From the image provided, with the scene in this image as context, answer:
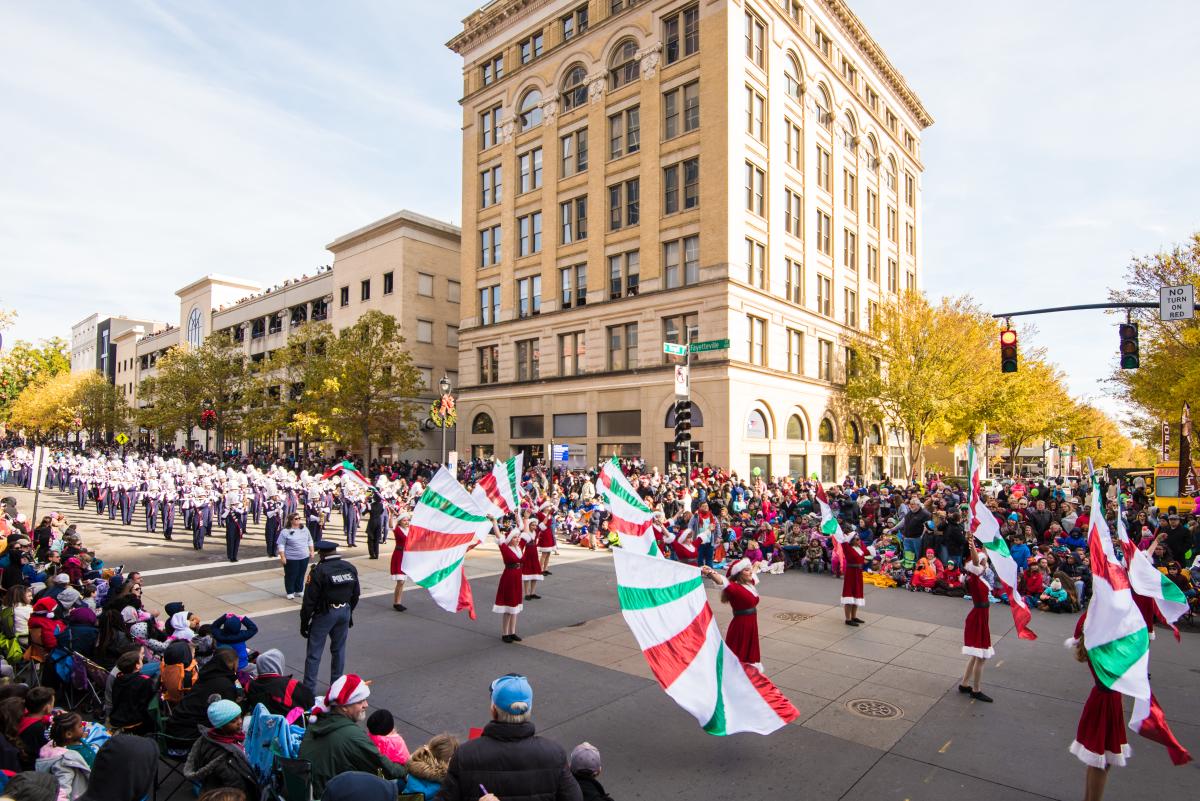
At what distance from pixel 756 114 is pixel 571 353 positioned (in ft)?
51.6

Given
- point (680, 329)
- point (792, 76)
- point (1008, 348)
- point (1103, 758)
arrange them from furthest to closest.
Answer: point (792, 76) < point (680, 329) < point (1008, 348) < point (1103, 758)

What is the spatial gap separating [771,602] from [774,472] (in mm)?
20741

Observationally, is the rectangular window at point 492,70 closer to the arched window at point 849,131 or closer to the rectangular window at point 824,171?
the rectangular window at point 824,171

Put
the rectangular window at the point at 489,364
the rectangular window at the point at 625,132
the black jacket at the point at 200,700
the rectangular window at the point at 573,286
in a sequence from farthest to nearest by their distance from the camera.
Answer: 1. the rectangular window at the point at 489,364
2. the rectangular window at the point at 573,286
3. the rectangular window at the point at 625,132
4. the black jacket at the point at 200,700

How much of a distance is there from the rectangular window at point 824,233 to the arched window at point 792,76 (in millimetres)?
6658

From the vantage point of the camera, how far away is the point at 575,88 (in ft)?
127

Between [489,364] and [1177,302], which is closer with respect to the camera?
[1177,302]

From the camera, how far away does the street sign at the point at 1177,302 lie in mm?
14501

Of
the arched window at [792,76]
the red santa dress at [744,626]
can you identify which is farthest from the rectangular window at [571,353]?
the red santa dress at [744,626]

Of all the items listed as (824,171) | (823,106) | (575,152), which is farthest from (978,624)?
(823,106)

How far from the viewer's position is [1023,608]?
8.38 meters

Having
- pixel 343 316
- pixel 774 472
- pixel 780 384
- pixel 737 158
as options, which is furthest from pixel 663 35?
pixel 343 316

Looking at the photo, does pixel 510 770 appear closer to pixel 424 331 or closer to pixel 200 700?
pixel 200 700

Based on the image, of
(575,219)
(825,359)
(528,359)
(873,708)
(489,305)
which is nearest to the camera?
(873,708)
